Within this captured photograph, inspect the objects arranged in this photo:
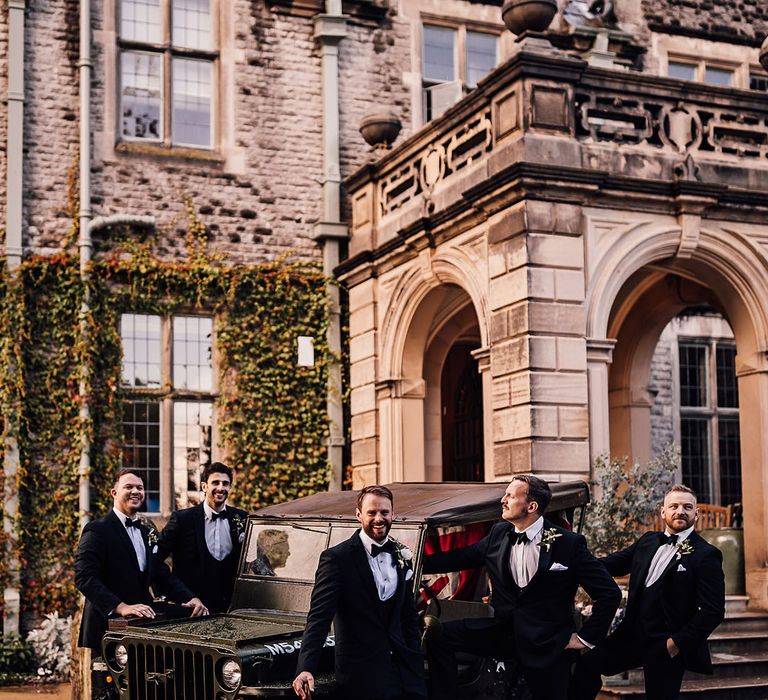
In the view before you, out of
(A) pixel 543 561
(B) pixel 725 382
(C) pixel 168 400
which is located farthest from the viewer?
(B) pixel 725 382

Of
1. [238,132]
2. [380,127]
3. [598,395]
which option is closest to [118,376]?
[238,132]

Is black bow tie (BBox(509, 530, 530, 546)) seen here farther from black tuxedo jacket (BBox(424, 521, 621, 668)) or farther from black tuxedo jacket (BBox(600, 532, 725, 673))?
black tuxedo jacket (BBox(600, 532, 725, 673))

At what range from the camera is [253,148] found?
587 inches

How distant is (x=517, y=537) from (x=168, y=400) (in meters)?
8.26

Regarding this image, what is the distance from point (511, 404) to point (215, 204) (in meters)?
5.25

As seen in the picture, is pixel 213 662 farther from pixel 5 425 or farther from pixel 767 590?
pixel 5 425

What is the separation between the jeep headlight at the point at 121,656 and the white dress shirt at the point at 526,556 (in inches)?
85.7

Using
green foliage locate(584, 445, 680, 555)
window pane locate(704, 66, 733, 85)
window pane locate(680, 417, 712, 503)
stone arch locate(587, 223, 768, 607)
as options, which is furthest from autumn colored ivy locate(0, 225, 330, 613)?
window pane locate(704, 66, 733, 85)

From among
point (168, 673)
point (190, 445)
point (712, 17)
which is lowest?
point (168, 673)

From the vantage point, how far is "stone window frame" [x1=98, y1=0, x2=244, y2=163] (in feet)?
46.9

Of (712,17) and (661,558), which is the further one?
(712,17)

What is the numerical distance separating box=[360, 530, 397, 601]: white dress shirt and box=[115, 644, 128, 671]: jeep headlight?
162 cm

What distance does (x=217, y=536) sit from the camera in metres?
8.03

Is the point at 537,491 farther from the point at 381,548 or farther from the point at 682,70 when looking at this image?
the point at 682,70
